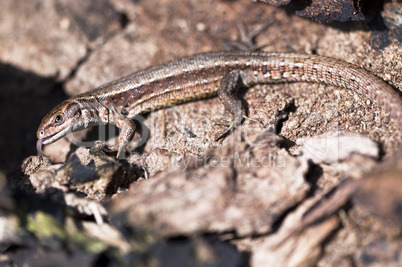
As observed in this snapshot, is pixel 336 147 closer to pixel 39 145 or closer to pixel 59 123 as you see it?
pixel 59 123

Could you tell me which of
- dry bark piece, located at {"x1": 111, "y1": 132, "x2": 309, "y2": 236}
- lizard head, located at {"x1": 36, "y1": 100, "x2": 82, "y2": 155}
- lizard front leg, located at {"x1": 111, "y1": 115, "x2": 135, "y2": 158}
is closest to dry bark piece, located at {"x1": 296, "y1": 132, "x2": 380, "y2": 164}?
dry bark piece, located at {"x1": 111, "y1": 132, "x2": 309, "y2": 236}

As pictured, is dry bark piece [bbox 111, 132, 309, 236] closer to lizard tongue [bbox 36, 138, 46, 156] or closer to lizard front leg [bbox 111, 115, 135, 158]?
lizard front leg [bbox 111, 115, 135, 158]

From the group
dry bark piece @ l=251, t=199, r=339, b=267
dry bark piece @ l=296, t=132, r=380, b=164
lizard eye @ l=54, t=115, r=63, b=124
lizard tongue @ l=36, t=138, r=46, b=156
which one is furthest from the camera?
lizard eye @ l=54, t=115, r=63, b=124

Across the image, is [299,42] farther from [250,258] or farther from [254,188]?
[250,258]

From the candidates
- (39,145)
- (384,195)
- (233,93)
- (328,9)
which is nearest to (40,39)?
(39,145)

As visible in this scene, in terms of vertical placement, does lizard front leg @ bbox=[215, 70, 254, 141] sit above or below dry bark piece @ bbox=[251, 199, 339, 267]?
above

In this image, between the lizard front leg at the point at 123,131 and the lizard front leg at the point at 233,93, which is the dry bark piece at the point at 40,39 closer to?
the lizard front leg at the point at 123,131
